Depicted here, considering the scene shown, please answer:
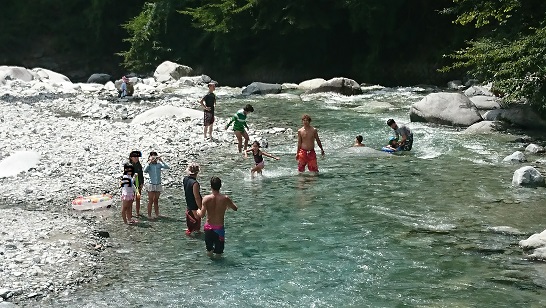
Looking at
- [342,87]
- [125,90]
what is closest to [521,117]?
[342,87]

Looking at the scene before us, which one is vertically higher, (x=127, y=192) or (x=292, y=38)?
(x=292, y=38)

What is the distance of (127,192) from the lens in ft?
43.0

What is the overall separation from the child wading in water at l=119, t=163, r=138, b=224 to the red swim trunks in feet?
16.5

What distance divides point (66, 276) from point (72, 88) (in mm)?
31256

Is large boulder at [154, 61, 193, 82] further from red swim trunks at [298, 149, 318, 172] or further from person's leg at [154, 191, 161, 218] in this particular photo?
person's leg at [154, 191, 161, 218]

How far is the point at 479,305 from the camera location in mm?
9414

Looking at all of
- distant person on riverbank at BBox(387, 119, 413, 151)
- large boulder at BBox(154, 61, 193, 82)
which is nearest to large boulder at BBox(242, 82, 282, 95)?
large boulder at BBox(154, 61, 193, 82)

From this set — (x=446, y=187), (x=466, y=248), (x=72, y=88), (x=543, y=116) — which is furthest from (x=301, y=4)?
(x=466, y=248)

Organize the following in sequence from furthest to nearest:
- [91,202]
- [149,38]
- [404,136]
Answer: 1. [149,38]
2. [404,136]
3. [91,202]

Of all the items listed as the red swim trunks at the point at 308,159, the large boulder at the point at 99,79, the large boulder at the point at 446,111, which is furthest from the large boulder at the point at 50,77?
the red swim trunks at the point at 308,159

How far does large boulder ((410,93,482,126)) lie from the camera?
80.0 ft

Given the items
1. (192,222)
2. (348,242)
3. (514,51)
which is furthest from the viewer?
(514,51)

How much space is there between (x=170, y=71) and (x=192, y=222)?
30.7 metres

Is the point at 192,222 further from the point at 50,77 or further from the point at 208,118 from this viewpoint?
the point at 50,77
